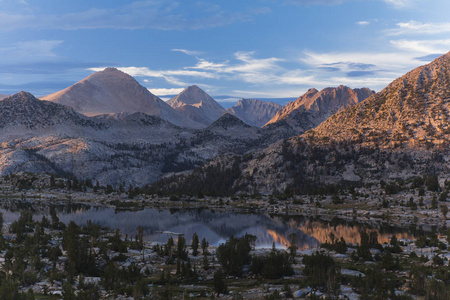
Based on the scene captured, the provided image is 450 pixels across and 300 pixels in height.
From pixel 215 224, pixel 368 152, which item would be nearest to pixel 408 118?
pixel 368 152

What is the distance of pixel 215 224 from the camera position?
90.9 meters

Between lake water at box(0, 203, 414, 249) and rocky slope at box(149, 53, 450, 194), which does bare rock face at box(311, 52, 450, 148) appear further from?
lake water at box(0, 203, 414, 249)

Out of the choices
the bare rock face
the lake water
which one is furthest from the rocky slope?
the lake water

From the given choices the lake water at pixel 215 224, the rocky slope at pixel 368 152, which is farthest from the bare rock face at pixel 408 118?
the lake water at pixel 215 224

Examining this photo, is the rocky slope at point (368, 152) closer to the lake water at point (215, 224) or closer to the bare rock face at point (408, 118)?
the bare rock face at point (408, 118)

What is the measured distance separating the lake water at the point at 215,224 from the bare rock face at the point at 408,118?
89103 mm

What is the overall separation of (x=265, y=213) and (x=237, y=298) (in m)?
85.7

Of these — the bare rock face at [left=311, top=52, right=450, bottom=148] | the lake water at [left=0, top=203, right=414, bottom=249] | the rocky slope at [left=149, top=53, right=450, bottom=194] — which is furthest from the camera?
the bare rock face at [left=311, top=52, right=450, bottom=148]

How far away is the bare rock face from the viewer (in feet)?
538

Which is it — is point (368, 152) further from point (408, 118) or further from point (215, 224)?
point (215, 224)

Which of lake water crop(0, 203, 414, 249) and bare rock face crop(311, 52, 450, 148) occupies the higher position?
bare rock face crop(311, 52, 450, 148)

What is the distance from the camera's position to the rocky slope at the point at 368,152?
498 feet

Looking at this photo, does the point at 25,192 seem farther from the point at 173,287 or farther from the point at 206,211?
the point at 173,287

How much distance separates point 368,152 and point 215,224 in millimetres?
98892
